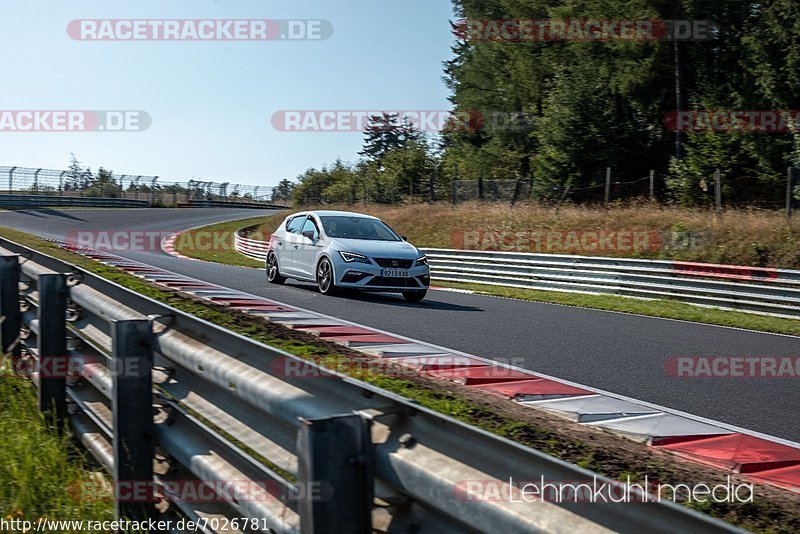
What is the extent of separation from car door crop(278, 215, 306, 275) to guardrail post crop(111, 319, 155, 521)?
11.6 meters

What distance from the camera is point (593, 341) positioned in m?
9.73

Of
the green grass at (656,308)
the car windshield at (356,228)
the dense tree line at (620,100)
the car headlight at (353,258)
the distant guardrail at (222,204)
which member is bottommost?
the green grass at (656,308)

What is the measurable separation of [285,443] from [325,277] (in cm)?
1149

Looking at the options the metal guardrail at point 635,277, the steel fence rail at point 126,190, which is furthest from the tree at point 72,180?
the metal guardrail at point 635,277

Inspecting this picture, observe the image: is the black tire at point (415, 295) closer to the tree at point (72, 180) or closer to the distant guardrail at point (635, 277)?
the distant guardrail at point (635, 277)

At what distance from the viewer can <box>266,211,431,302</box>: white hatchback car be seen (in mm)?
13719

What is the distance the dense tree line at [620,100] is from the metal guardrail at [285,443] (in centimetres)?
2335

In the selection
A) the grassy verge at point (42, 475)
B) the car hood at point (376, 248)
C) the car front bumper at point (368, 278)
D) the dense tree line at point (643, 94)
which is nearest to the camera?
the grassy verge at point (42, 475)

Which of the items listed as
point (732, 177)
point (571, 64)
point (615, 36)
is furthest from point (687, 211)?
point (571, 64)

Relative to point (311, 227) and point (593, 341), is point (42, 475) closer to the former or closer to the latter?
point (593, 341)

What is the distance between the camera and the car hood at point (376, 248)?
13.9 meters

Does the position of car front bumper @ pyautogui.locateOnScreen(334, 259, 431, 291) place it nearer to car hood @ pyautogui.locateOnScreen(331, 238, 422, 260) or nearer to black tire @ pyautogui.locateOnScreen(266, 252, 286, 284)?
car hood @ pyautogui.locateOnScreen(331, 238, 422, 260)

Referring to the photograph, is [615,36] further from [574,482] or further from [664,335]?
[574,482]

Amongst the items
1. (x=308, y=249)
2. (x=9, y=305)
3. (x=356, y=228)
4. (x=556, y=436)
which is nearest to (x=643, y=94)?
(x=356, y=228)
